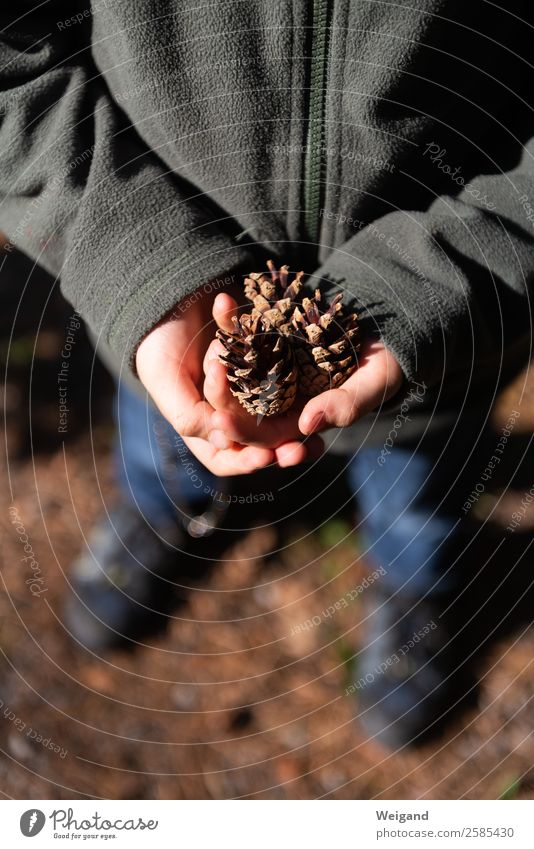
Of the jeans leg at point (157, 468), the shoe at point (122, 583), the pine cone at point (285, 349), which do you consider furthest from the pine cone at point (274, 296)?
the shoe at point (122, 583)

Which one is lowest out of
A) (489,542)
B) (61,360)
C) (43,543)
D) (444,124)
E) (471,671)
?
(471,671)

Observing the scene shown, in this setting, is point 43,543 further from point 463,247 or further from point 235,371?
point 463,247

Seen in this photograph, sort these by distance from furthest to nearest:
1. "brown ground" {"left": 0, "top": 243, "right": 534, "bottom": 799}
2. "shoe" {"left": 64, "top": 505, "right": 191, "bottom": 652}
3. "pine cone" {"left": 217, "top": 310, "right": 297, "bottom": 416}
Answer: "shoe" {"left": 64, "top": 505, "right": 191, "bottom": 652} → "brown ground" {"left": 0, "top": 243, "right": 534, "bottom": 799} → "pine cone" {"left": 217, "top": 310, "right": 297, "bottom": 416}

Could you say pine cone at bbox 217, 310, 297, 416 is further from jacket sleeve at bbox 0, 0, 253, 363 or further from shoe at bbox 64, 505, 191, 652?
shoe at bbox 64, 505, 191, 652

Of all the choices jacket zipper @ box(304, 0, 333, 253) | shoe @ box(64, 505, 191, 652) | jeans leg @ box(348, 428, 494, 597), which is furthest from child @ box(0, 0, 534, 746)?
shoe @ box(64, 505, 191, 652)

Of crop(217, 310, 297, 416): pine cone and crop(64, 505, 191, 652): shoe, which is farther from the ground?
crop(217, 310, 297, 416): pine cone

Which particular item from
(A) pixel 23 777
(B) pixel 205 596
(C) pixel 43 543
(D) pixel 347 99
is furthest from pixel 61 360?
(D) pixel 347 99

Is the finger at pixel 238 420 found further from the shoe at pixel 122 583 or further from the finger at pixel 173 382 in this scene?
the shoe at pixel 122 583
